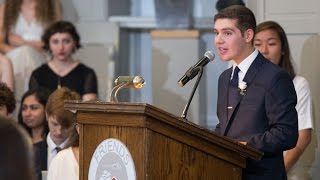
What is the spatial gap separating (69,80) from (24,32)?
0.91m

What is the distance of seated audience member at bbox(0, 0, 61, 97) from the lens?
6207mm

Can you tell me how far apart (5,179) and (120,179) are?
1.49 meters

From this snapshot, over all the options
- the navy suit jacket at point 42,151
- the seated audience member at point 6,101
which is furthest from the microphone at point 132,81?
the navy suit jacket at point 42,151

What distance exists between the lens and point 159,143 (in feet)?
8.39

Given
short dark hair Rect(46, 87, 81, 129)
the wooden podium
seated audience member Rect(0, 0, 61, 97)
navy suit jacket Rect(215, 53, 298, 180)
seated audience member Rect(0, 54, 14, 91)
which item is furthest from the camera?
seated audience member Rect(0, 0, 61, 97)

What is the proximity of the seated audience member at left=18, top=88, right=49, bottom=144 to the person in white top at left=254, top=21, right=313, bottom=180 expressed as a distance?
163 centimetres

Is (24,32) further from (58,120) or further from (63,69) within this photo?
(58,120)

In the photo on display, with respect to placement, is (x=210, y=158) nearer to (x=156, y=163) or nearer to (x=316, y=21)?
(x=156, y=163)

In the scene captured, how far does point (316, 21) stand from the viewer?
5.52 metres

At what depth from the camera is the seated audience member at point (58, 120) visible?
4367 mm

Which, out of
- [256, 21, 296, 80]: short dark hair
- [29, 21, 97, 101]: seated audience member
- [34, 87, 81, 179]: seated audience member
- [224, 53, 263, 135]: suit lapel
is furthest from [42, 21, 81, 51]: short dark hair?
[224, 53, 263, 135]: suit lapel

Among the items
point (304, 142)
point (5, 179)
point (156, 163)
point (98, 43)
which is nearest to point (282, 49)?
point (304, 142)

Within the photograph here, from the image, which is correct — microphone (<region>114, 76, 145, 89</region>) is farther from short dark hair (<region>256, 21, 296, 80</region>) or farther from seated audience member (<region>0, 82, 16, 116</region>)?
short dark hair (<region>256, 21, 296, 80</region>)

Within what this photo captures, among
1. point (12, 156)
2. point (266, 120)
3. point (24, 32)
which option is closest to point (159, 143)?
point (266, 120)
